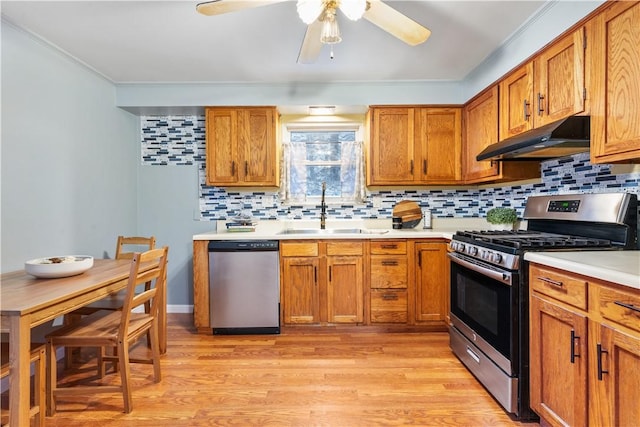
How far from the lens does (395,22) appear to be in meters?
1.70

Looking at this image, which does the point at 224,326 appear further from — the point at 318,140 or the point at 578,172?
the point at 578,172

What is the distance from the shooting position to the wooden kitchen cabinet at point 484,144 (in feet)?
8.54

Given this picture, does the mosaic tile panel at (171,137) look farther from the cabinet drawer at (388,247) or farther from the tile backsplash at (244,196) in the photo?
the cabinet drawer at (388,247)

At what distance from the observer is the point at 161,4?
1.97 metres

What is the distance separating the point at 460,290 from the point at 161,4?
2717 millimetres

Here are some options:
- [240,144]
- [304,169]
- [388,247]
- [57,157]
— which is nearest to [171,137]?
[240,144]

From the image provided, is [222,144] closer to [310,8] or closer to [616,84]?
[310,8]

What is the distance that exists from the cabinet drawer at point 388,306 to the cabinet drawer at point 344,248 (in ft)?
1.27

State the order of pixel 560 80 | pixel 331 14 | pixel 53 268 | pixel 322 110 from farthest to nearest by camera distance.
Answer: pixel 322 110 < pixel 560 80 < pixel 53 268 < pixel 331 14

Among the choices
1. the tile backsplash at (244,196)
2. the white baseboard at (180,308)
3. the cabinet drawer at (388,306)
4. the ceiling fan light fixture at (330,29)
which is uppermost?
the ceiling fan light fixture at (330,29)

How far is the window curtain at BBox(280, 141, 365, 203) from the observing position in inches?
140

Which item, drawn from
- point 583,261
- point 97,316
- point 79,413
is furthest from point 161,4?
point 583,261

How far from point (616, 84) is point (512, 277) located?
3.40 ft

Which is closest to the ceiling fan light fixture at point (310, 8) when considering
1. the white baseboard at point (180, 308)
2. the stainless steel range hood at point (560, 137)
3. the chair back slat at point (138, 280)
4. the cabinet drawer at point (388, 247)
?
the stainless steel range hood at point (560, 137)
